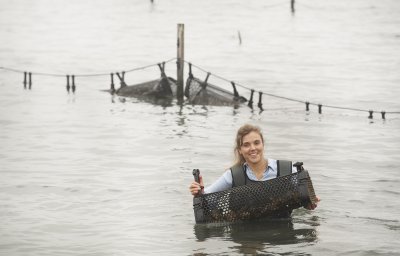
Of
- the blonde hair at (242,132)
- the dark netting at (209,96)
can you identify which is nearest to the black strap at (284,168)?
the blonde hair at (242,132)

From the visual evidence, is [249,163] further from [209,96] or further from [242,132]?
[209,96]

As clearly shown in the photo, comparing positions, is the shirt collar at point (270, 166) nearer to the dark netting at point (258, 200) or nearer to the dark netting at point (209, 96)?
the dark netting at point (258, 200)

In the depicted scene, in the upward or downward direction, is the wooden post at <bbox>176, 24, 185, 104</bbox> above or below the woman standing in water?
above

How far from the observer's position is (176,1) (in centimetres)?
10544

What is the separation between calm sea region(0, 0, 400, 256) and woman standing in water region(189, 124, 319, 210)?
3.19ft

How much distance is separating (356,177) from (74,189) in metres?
A: 6.05

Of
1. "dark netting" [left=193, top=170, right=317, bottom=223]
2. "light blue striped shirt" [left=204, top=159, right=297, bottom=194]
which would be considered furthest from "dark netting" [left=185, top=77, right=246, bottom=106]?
"light blue striped shirt" [left=204, top=159, right=297, bottom=194]

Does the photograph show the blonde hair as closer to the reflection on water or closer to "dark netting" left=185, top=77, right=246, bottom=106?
the reflection on water

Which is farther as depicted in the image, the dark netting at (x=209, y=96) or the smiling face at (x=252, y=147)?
the dark netting at (x=209, y=96)

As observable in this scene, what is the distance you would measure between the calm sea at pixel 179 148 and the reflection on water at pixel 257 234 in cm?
2

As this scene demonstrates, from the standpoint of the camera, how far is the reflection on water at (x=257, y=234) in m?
10.9

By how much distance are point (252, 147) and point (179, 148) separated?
1187cm

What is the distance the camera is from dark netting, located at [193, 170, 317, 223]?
1012 centimetres

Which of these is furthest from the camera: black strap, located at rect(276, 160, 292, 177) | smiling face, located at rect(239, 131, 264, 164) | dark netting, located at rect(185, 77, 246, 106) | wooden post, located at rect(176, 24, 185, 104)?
wooden post, located at rect(176, 24, 185, 104)
